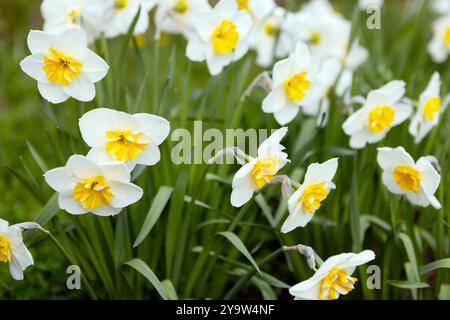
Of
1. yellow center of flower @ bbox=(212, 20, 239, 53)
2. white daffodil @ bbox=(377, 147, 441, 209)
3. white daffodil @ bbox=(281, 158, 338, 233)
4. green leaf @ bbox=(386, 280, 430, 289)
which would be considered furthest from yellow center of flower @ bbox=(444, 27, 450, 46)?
white daffodil @ bbox=(281, 158, 338, 233)

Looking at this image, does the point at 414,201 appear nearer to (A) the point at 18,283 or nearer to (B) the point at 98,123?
(B) the point at 98,123

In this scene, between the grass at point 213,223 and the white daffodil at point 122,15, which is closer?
the grass at point 213,223

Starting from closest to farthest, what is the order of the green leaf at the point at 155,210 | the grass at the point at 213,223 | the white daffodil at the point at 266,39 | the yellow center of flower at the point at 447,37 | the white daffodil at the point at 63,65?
1. the white daffodil at the point at 63,65
2. the green leaf at the point at 155,210
3. the grass at the point at 213,223
4. the white daffodil at the point at 266,39
5. the yellow center of flower at the point at 447,37

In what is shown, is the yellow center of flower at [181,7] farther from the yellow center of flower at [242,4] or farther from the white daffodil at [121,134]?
the white daffodil at [121,134]

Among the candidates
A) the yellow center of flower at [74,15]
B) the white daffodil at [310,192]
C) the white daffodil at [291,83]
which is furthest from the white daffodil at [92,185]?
the yellow center of flower at [74,15]

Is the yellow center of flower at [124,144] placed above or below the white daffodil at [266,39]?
below

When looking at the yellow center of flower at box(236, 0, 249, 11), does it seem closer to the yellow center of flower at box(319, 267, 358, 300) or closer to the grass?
the grass

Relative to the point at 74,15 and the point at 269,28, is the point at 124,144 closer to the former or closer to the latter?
the point at 74,15

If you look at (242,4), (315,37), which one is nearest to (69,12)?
(242,4)
